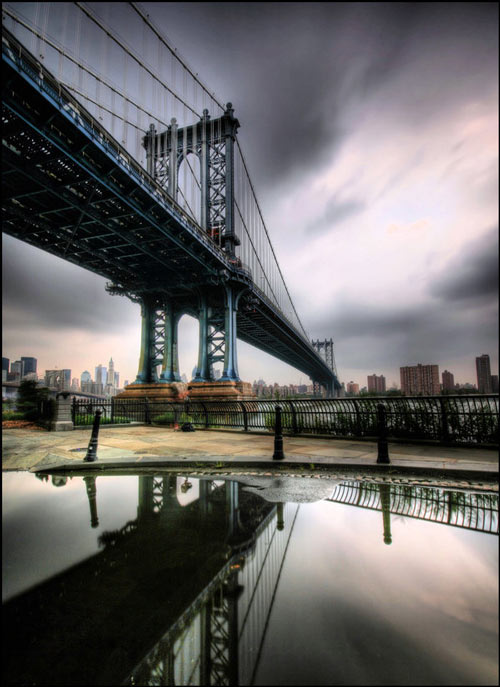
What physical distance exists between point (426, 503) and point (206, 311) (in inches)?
1225

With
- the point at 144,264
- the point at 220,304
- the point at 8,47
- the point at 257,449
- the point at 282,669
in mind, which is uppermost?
the point at 8,47

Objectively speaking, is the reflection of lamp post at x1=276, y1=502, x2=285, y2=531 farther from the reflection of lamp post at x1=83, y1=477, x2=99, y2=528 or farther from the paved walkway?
the paved walkway

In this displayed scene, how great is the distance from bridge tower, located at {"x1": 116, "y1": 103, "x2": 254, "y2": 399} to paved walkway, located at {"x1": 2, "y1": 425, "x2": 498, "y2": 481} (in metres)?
19.0

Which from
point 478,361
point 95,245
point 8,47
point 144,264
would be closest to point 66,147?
point 8,47

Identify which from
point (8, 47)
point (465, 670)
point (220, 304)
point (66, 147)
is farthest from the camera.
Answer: point (220, 304)

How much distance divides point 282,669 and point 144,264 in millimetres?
32678

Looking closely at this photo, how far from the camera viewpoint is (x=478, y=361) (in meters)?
9.16

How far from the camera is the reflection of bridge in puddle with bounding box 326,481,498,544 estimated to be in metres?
3.61

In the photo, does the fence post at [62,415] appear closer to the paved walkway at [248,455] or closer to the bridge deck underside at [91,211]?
the paved walkway at [248,455]

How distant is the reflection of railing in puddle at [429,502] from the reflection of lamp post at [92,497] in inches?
114

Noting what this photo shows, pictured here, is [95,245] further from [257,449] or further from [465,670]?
[465,670]

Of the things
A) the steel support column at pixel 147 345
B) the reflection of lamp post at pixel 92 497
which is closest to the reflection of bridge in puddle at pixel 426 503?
the reflection of lamp post at pixel 92 497

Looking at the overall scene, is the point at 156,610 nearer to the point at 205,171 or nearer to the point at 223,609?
the point at 223,609

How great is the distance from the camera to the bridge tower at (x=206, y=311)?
31.4 metres
